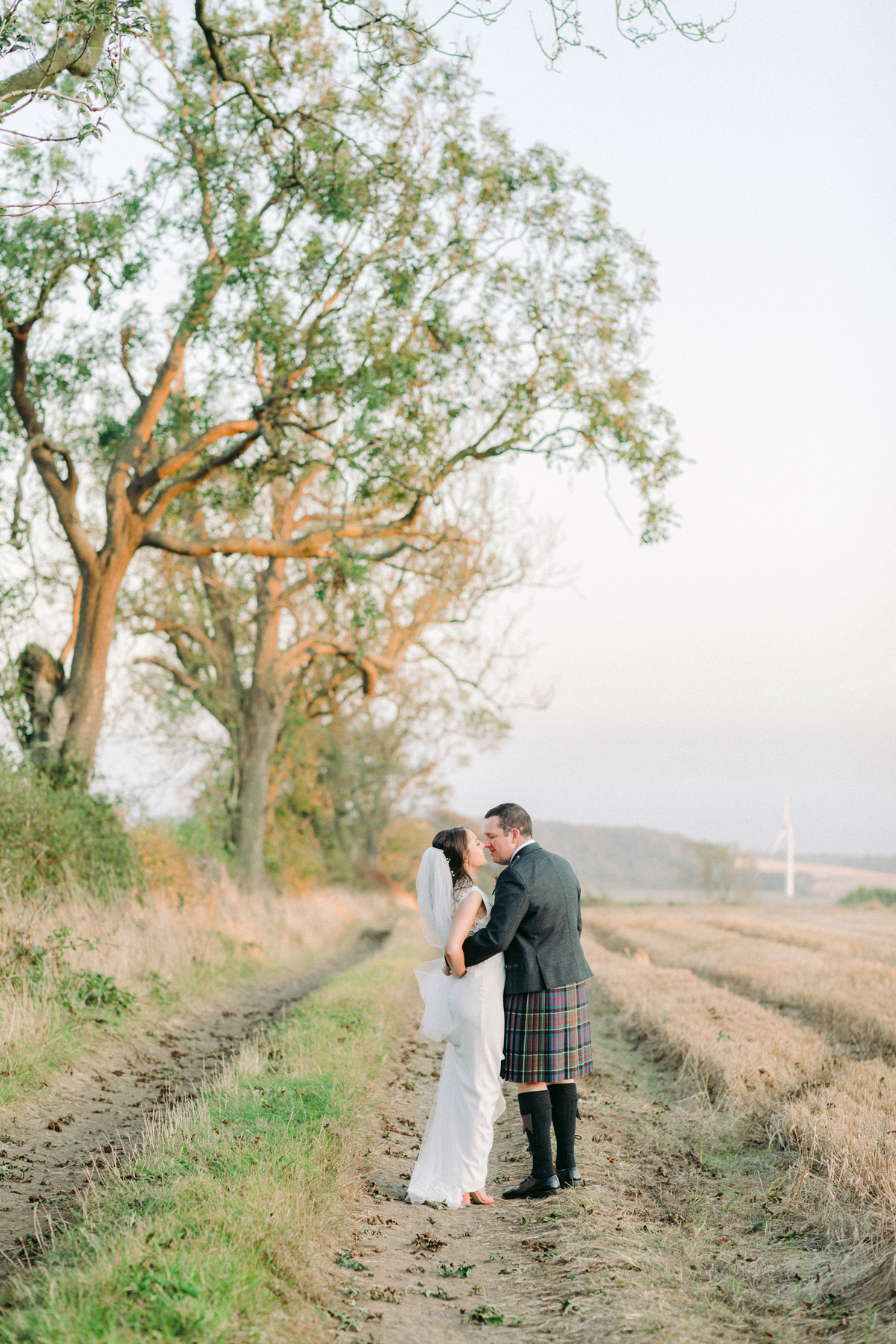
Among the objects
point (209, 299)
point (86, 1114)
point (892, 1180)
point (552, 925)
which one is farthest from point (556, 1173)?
point (209, 299)

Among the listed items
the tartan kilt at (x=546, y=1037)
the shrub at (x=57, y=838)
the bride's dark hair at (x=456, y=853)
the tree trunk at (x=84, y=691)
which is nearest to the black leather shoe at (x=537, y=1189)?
the tartan kilt at (x=546, y=1037)

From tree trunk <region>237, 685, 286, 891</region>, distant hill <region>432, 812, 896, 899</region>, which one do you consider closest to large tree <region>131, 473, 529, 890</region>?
tree trunk <region>237, 685, 286, 891</region>

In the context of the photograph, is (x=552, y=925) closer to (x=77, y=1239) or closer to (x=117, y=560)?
(x=77, y=1239)

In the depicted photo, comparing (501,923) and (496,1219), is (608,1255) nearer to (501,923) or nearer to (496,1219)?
(496,1219)

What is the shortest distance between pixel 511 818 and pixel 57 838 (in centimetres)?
848

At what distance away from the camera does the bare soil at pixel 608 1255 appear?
4.14 meters

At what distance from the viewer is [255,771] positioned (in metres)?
23.2

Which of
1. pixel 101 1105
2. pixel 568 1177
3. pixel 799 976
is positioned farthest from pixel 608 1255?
pixel 799 976

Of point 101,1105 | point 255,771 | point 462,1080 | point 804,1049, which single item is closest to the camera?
point 462,1080

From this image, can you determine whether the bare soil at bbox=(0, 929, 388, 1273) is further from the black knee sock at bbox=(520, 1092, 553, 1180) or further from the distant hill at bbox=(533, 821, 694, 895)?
the distant hill at bbox=(533, 821, 694, 895)

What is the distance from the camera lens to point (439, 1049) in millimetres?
10969

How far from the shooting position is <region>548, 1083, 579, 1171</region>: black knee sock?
20.4 ft

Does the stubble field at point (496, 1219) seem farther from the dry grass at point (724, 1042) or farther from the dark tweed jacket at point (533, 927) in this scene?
the dark tweed jacket at point (533, 927)

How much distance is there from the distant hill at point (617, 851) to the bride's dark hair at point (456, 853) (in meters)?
111
